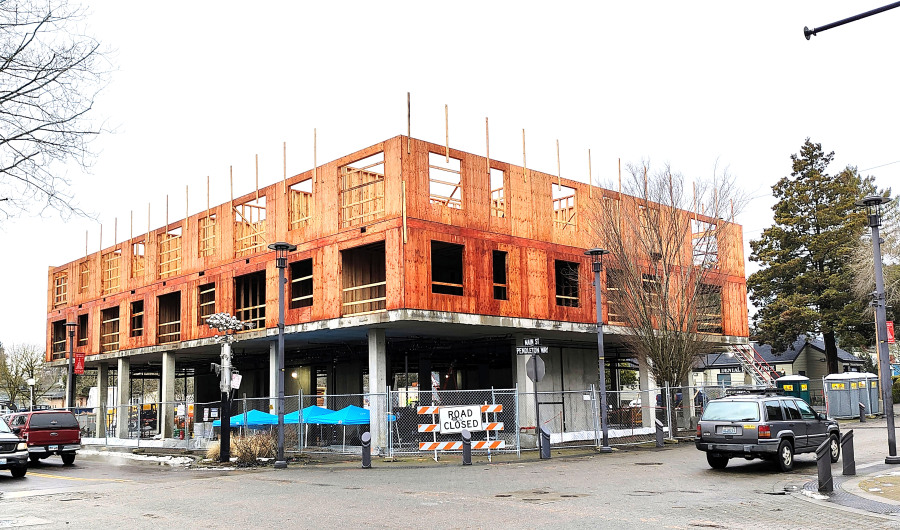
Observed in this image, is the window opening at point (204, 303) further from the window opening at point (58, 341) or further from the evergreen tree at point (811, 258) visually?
the evergreen tree at point (811, 258)

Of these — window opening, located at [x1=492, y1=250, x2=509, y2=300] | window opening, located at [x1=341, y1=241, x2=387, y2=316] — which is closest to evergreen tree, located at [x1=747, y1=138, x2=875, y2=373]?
window opening, located at [x1=492, y1=250, x2=509, y2=300]

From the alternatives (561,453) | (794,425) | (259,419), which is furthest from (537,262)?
(794,425)

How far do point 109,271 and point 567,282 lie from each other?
26.6 metres

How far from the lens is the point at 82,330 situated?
52.7m

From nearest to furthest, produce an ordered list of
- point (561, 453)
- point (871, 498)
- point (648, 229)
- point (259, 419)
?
point (871, 498)
point (561, 453)
point (259, 419)
point (648, 229)

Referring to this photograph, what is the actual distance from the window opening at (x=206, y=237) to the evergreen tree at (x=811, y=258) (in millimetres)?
36526

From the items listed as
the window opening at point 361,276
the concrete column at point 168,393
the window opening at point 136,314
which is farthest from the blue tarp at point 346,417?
the window opening at point 136,314

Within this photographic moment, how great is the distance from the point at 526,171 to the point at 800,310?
29.4m

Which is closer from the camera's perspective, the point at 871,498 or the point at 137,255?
the point at 871,498

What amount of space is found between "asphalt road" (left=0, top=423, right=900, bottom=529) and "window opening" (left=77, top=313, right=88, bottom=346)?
29129 mm

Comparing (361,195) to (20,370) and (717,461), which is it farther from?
(20,370)

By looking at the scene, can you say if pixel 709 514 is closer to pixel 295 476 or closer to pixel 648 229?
pixel 295 476

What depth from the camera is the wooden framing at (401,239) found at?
2827 centimetres

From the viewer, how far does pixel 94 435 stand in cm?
4819
